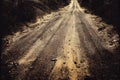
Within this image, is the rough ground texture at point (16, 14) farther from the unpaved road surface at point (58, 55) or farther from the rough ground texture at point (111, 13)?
the rough ground texture at point (111, 13)

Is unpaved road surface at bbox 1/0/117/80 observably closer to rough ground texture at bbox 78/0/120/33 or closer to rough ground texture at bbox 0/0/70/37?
rough ground texture at bbox 0/0/70/37

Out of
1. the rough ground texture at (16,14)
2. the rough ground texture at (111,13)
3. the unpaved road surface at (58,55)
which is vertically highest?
A: the rough ground texture at (16,14)

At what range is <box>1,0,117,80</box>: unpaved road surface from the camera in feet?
40.5

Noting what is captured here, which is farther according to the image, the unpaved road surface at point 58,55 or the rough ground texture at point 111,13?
the rough ground texture at point 111,13

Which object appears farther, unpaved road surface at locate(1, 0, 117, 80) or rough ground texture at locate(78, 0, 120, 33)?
rough ground texture at locate(78, 0, 120, 33)

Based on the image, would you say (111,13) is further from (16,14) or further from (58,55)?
(58,55)

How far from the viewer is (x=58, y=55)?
14.6 meters

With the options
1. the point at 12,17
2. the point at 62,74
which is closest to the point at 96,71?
the point at 62,74

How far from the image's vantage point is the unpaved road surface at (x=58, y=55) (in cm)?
1235

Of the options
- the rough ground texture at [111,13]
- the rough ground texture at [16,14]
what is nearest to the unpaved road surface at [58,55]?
the rough ground texture at [16,14]

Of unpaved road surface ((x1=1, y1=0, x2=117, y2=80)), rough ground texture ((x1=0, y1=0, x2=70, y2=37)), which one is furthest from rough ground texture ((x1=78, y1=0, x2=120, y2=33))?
rough ground texture ((x1=0, y1=0, x2=70, y2=37))

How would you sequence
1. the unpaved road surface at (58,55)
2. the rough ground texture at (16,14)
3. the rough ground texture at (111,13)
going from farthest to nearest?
the rough ground texture at (111,13), the rough ground texture at (16,14), the unpaved road surface at (58,55)

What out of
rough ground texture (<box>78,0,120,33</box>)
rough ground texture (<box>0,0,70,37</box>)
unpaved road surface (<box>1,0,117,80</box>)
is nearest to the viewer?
unpaved road surface (<box>1,0,117,80</box>)

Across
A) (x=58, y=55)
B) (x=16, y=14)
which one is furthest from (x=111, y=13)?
(x=58, y=55)
